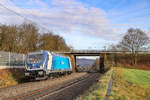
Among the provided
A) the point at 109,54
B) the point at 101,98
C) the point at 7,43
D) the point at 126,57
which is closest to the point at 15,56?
the point at 7,43

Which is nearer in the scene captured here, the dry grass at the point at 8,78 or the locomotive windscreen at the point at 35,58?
the dry grass at the point at 8,78

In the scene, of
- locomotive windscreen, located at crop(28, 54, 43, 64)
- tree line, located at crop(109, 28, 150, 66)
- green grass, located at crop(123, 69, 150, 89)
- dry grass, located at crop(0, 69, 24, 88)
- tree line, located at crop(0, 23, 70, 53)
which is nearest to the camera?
dry grass, located at crop(0, 69, 24, 88)

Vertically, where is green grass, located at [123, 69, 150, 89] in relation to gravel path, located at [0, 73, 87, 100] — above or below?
below

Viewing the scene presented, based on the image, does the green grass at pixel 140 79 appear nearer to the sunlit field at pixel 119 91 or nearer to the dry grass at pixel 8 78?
the sunlit field at pixel 119 91

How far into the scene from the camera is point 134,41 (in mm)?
60438

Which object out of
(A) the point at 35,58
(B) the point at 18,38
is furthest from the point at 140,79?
(B) the point at 18,38

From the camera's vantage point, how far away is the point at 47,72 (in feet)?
67.4

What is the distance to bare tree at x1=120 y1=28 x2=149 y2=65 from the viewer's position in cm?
5953

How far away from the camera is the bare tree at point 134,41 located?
195 feet

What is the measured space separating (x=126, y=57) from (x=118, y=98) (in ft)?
194

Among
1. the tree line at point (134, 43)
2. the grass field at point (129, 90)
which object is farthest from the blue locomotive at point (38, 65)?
the tree line at point (134, 43)

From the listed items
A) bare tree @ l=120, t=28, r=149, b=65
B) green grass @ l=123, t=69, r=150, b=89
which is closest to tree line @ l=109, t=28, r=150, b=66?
bare tree @ l=120, t=28, r=149, b=65

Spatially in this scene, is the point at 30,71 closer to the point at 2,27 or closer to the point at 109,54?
the point at 2,27

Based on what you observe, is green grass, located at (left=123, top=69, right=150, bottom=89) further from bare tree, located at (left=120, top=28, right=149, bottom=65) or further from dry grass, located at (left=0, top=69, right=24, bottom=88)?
bare tree, located at (left=120, top=28, right=149, bottom=65)
